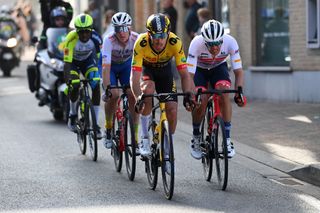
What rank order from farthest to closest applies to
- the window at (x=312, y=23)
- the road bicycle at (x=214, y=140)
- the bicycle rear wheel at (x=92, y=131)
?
1. the window at (x=312, y=23)
2. the bicycle rear wheel at (x=92, y=131)
3. the road bicycle at (x=214, y=140)

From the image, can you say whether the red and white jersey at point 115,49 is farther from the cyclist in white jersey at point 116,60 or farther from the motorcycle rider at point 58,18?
the motorcycle rider at point 58,18

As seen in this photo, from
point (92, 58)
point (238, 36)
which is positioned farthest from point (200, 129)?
point (238, 36)

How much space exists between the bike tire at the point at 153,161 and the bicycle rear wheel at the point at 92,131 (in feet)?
6.97

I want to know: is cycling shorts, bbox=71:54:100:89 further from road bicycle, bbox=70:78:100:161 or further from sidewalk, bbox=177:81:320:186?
sidewalk, bbox=177:81:320:186

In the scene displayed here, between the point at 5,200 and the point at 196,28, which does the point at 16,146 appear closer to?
the point at 5,200

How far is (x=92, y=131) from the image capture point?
1279cm

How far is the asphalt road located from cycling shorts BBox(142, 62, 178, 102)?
97 centimetres

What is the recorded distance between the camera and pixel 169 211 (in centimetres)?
905

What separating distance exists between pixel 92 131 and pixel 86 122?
0.29 metres

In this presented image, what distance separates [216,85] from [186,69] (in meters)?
0.59

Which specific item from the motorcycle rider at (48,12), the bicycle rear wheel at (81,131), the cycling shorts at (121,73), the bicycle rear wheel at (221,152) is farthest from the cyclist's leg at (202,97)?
the motorcycle rider at (48,12)

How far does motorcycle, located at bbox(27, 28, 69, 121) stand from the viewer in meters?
17.1

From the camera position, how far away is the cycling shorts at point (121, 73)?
12.4m

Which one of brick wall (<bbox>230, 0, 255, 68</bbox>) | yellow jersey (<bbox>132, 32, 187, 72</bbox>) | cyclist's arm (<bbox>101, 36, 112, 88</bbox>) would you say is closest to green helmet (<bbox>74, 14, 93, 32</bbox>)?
cyclist's arm (<bbox>101, 36, 112, 88</bbox>)
